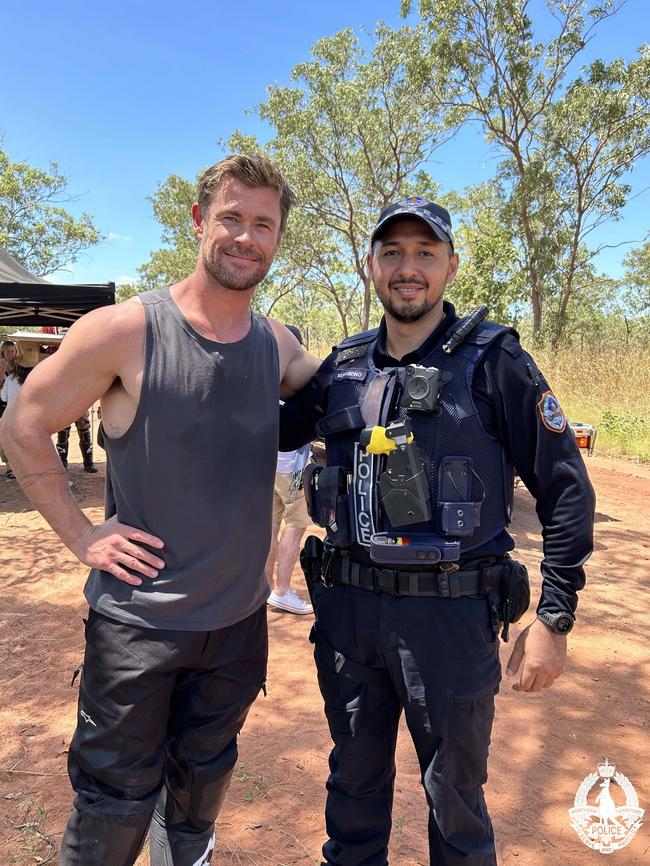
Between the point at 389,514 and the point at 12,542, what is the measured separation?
5.35 metres

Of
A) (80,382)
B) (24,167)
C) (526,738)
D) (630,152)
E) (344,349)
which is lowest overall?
(526,738)

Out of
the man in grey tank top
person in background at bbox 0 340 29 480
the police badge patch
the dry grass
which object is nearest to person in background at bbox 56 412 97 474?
person in background at bbox 0 340 29 480

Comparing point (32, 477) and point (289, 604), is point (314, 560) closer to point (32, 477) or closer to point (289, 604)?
point (32, 477)

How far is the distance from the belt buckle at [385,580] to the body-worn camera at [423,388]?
0.48 metres

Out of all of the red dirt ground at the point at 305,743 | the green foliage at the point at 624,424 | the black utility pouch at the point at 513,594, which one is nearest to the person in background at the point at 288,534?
the red dirt ground at the point at 305,743

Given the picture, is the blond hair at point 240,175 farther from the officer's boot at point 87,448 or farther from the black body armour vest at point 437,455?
the officer's boot at point 87,448

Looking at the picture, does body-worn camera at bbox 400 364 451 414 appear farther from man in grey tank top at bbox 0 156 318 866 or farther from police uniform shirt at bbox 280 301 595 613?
man in grey tank top at bbox 0 156 318 866

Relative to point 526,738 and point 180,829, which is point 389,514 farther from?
point 526,738

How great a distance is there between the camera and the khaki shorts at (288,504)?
13.2 feet

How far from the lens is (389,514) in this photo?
170 centimetres

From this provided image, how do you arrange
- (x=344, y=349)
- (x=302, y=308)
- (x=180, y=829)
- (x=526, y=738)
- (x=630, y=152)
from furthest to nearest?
(x=302, y=308) < (x=630, y=152) < (x=526, y=738) < (x=344, y=349) < (x=180, y=829)

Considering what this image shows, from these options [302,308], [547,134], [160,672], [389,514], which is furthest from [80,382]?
[302,308]

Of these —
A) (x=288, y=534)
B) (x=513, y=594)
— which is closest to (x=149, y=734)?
(x=513, y=594)

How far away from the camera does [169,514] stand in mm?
1667
